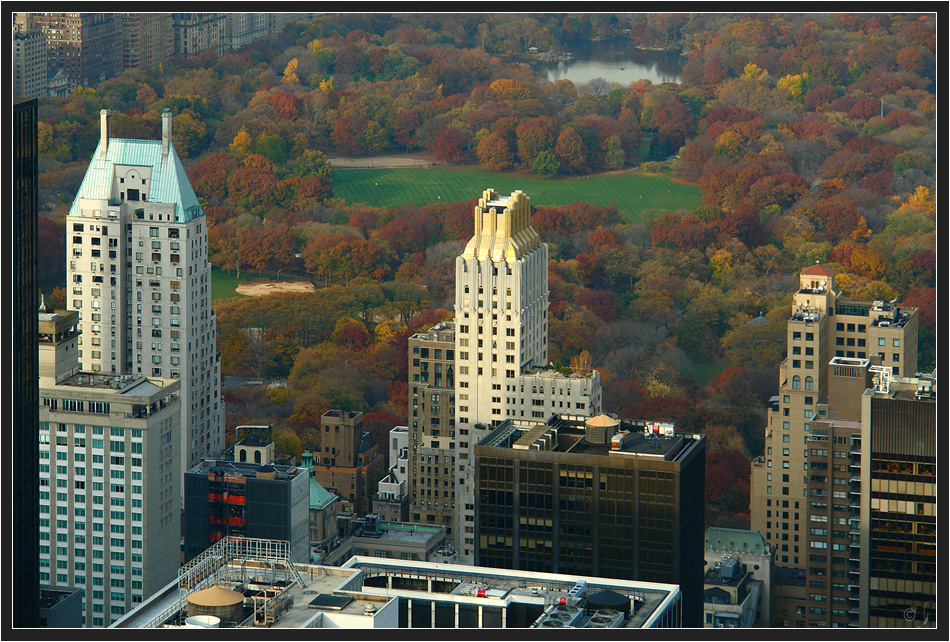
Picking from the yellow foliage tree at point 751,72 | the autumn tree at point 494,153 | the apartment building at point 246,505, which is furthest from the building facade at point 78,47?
the apartment building at point 246,505

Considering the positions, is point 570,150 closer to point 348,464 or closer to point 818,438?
point 348,464

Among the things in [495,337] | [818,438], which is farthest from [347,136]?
[818,438]

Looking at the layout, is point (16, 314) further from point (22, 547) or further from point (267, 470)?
point (267, 470)

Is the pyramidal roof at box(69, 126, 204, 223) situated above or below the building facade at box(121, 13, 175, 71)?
below

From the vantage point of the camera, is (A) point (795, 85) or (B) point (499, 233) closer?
(B) point (499, 233)

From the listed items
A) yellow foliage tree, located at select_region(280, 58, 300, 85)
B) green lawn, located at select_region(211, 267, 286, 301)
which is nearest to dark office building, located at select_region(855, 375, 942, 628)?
green lawn, located at select_region(211, 267, 286, 301)

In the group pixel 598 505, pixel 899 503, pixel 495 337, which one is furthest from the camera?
pixel 495 337

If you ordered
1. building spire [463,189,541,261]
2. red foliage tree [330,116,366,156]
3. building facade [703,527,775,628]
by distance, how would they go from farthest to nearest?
red foliage tree [330,116,366,156], building spire [463,189,541,261], building facade [703,527,775,628]

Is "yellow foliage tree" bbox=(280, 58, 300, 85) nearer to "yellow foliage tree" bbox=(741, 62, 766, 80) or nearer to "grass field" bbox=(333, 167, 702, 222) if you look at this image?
"grass field" bbox=(333, 167, 702, 222)
